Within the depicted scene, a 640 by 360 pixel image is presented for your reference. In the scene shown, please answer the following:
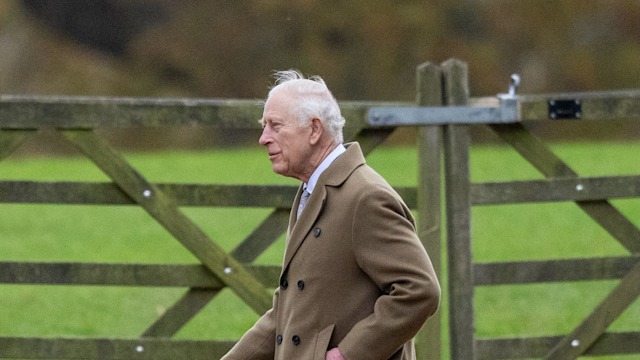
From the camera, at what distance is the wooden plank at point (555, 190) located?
6.57m

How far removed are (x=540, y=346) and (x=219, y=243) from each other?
23.5 ft

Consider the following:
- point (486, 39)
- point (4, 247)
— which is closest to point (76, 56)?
point (486, 39)

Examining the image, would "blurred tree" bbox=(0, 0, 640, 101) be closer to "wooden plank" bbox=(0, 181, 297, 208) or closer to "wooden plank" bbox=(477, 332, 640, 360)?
"wooden plank" bbox=(477, 332, 640, 360)

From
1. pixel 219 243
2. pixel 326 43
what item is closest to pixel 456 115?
pixel 219 243

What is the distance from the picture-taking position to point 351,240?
4.26 m

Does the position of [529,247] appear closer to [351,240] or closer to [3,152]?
[3,152]

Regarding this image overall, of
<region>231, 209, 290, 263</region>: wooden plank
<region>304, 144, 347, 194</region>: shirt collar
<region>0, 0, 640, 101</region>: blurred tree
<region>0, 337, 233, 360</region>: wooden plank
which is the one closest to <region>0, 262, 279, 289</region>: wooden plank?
<region>231, 209, 290, 263</region>: wooden plank

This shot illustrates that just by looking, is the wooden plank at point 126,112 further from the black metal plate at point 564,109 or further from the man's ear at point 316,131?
the man's ear at point 316,131

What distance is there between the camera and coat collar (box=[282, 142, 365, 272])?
4359 mm

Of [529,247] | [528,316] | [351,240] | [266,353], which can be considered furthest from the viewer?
[529,247]

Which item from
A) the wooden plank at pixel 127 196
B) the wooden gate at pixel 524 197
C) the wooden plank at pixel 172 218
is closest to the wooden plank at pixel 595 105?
the wooden gate at pixel 524 197

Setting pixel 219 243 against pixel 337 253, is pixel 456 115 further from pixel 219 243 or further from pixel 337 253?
pixel 219 243

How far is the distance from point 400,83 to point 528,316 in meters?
26.5

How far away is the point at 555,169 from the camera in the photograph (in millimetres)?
6645
